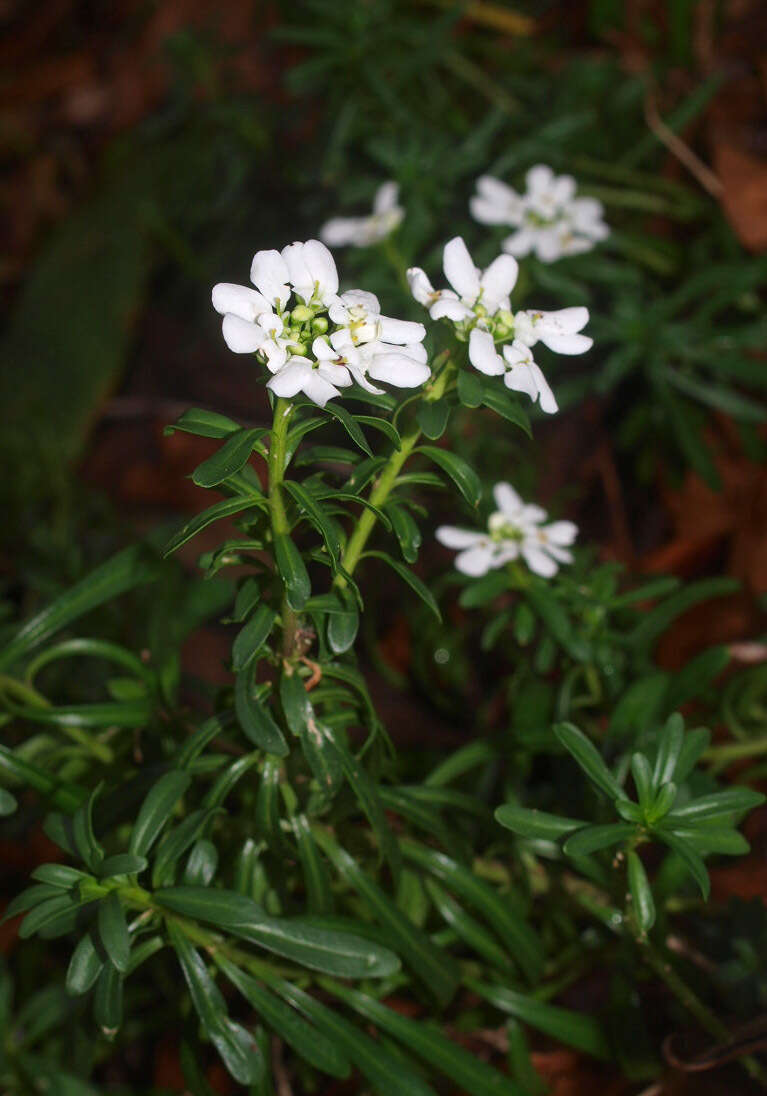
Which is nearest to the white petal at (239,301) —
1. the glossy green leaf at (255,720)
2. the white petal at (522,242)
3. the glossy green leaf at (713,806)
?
the glossy green leaf at (255,720)

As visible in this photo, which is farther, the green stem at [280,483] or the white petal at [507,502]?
the white petal at [507,502]

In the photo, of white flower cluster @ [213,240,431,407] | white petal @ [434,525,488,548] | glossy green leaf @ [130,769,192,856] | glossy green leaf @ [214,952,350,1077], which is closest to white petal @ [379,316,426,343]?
white flower cluster @ [213,240,431,407]

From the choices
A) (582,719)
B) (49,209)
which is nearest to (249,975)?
(582,719)

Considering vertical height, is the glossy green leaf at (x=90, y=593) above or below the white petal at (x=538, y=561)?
above

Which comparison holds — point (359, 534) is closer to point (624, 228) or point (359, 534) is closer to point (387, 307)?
point (387, 307)

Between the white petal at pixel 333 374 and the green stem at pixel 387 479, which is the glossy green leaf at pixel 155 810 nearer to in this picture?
the green stem at pixel 387 479

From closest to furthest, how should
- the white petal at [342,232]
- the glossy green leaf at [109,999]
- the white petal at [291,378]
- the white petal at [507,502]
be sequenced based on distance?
the white petal at [291,378]
the glossy green leaf at [109,999]
the white petal at [507,502]
the white petal at [342,232]

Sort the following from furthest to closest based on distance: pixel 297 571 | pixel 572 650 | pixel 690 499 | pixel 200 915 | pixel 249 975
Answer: pixel 690 499 < pixel 572 650 < pixel 249 975 < pixel 200 915 < pixel 297 571
